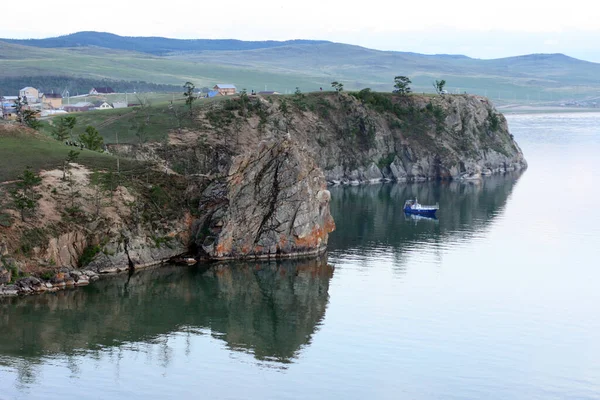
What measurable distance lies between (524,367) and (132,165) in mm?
54524

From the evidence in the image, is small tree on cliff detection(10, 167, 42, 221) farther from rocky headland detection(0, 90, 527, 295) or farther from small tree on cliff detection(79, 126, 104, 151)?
small tree on cliff detection(79, 126, 104, 151)

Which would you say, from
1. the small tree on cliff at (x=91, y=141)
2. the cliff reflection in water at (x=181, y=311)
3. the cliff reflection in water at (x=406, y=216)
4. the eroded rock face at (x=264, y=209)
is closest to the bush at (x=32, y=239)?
the cliff reflection in water at (x=181, y=311)

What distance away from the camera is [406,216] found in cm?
12912

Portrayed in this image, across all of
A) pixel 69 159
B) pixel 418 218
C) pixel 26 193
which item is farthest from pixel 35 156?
pixel 418 218

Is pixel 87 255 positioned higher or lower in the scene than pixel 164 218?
lower

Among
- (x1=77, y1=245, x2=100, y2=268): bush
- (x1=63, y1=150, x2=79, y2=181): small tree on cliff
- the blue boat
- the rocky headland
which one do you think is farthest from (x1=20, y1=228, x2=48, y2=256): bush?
the blue boat

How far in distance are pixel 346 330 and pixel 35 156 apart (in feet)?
147

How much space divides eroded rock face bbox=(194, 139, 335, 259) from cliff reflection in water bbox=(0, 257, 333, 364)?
2.56m

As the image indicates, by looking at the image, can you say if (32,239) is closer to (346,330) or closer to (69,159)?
(69,159)

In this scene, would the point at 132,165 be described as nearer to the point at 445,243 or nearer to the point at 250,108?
the point at 445,243

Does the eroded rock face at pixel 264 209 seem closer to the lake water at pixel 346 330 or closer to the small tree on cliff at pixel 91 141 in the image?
the lake water at pixel 346 330

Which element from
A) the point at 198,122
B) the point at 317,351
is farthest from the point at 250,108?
the point at 317,351

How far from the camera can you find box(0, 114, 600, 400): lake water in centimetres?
5847

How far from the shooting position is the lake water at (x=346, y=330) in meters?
58.5
